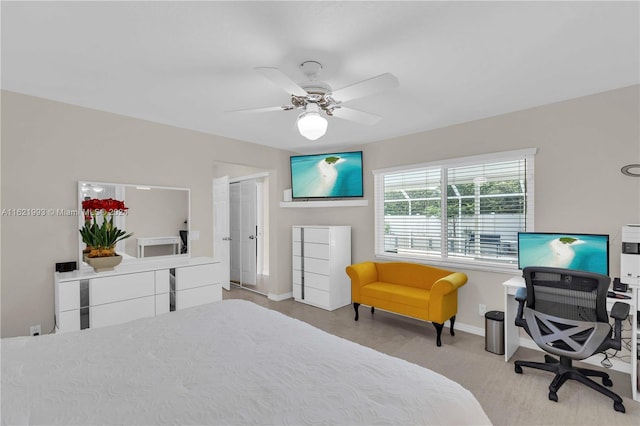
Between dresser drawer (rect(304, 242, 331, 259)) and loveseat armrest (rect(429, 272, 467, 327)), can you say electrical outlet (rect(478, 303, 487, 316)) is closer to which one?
loveseat armrest (rect(429, 272, 467, 327))

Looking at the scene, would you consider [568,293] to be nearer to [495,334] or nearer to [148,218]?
[495,334]

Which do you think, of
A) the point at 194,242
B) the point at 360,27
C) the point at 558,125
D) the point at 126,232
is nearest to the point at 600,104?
the point at 558,125

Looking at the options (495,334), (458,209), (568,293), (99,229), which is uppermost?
(458,209)

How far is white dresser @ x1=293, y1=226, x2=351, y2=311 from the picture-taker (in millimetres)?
4441

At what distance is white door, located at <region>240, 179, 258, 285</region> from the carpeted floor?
1817 millimetres

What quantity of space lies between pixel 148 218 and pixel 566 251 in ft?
14.2

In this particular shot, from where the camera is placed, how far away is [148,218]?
3.54m

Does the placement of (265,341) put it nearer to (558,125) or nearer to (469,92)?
(469,92)

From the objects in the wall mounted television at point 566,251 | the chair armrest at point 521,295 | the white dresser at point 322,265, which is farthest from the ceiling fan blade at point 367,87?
the white dresser at point 322,265

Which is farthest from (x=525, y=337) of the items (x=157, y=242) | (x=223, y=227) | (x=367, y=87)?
(x=223, y=227)

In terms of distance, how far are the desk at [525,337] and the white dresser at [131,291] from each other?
121 inches

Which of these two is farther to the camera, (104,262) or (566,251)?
(104,262)

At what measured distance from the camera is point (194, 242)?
396 centimetres

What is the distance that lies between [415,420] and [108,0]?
2.34m
